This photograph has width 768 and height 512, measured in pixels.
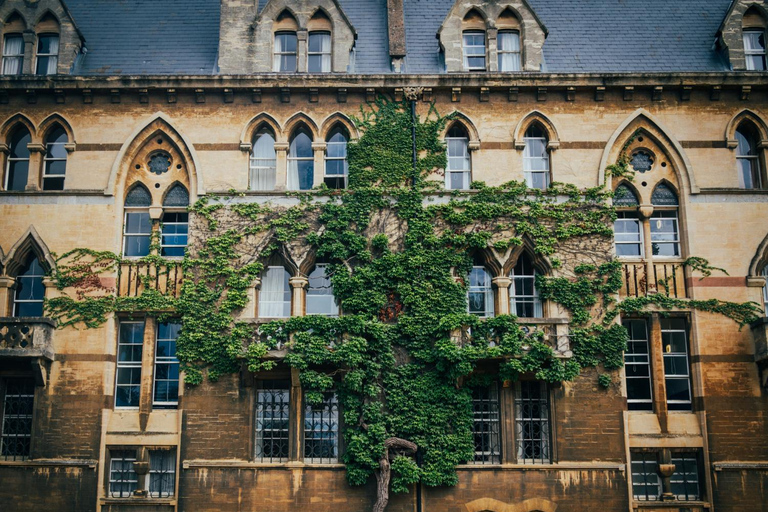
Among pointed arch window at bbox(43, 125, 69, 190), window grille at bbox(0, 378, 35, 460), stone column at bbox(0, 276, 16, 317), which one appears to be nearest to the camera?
window grille at bbox(0, 378, 35, 460)

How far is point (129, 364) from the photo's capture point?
2295cm

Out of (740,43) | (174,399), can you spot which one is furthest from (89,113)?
(740,43)

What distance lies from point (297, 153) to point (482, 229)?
6.11 m

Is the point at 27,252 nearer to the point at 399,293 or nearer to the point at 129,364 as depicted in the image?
the point at 129,364

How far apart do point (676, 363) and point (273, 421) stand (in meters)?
11.8

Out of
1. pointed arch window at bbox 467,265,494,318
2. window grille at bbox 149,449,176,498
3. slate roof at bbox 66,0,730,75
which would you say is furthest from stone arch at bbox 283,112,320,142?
window grille at bbox 149,449,176,498

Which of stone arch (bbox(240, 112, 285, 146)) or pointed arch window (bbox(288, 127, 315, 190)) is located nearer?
stone arch (bbox(240, 112, 285, 146))

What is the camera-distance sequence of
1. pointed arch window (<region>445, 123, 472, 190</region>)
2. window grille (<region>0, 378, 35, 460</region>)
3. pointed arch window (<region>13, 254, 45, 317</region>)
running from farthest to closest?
1. pointed arch window (<region>445, 123, 472, 190</region>)
2. pointed arch window (<region>13, 254, 45, 317</region>)
3. window grille (<region>0, 378, 35, 460</region>)

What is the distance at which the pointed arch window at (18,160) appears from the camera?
24328mm

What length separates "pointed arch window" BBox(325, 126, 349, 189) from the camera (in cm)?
2397

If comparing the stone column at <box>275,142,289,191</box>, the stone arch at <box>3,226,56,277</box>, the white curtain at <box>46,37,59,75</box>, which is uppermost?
the white curtain at <box>46,37,59,75</box>

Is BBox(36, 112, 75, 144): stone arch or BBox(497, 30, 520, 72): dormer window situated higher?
BBox(497, 30, 520, 72): dormer window

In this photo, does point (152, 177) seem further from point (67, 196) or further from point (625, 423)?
point (625, 423)

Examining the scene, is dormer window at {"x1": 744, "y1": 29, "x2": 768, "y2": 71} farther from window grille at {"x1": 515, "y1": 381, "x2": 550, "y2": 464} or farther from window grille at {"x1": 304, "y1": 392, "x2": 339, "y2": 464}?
→ window grille at {"x1": 304, "y1": 392, "x2": 339, "y2": 464}
